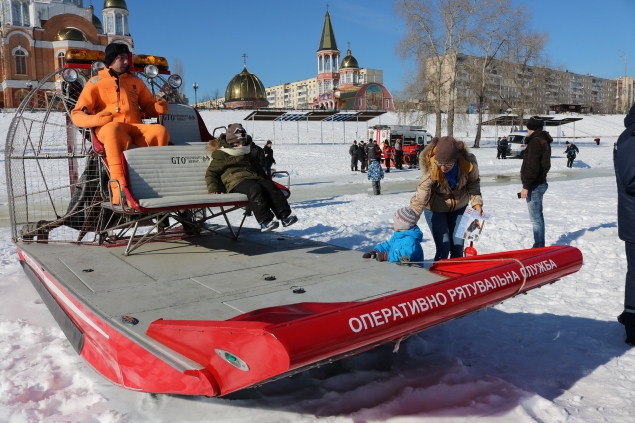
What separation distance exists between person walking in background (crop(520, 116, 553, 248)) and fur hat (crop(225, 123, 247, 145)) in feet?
11.8

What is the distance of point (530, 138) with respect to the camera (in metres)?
6.97

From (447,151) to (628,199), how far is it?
142 cm

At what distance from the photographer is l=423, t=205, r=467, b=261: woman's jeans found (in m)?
5.12

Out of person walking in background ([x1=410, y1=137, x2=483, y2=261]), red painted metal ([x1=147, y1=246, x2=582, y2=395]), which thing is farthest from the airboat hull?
person walking in background ([x1=410, y1=137, x2=483, y2=261])

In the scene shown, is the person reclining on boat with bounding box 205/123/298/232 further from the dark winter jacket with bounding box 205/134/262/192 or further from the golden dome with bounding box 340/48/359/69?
the golden dome with bounding box 340/48/359/69

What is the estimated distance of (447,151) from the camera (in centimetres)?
448

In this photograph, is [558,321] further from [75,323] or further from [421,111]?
[421,111]

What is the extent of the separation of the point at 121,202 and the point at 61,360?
140cm

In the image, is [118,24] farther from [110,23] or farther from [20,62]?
[20,62]

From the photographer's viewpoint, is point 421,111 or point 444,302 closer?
point 444,302

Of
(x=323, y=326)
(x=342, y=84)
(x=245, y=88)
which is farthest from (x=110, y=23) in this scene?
(x=323, y=326)

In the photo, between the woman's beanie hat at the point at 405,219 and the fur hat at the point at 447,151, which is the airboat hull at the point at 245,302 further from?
the fur hat at the point at 447,151

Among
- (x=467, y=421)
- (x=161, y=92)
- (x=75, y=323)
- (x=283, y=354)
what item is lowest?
(x=467, y=421)

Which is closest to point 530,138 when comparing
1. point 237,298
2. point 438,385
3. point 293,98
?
point 438,385
